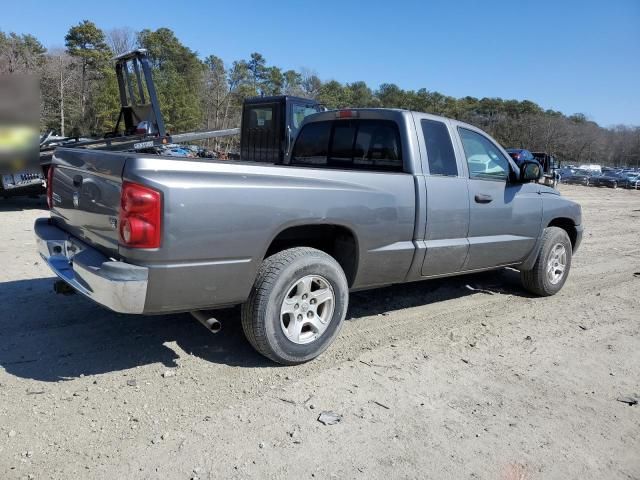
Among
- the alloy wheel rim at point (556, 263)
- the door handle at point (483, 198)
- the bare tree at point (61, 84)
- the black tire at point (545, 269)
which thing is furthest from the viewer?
the bare tree at point (61, 84)

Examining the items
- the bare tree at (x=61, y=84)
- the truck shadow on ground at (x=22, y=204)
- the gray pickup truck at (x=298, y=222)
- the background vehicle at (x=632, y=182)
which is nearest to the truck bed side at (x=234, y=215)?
the gray pickup truck at (x=298, y=222)

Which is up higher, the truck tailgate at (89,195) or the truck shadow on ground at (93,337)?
the truck tailgate at (89,195)

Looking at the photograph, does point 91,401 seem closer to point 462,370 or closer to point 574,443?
point 462,370

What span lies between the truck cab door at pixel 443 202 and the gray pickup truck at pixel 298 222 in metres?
0.01

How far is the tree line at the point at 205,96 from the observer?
42.9 m

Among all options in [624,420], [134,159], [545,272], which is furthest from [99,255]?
[545,272]

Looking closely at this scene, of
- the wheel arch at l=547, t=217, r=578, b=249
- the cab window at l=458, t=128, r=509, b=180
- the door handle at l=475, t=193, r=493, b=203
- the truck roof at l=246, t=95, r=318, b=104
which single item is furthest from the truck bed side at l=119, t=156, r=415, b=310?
the truck roof at l=246, t=95, r=318, b=104

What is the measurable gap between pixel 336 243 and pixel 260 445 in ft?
5.82

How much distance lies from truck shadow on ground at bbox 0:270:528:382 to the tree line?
509cm

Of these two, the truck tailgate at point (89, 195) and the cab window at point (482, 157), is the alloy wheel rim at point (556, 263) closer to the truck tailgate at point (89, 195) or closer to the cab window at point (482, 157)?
the cab window at point (482, 157)

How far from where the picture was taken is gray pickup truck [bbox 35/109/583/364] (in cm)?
290

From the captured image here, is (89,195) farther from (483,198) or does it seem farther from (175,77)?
(175,77)

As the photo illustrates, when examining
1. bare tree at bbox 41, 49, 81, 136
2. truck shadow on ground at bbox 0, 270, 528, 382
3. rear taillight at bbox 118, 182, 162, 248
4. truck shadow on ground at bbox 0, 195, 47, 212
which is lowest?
truck shadow on ground at bbox 0, 195, 47, 212

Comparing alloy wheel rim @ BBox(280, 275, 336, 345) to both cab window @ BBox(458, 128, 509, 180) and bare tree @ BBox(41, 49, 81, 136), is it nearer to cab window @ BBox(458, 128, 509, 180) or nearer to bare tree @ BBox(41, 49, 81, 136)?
cab window @ BBox(458, 128, 509, 180)
